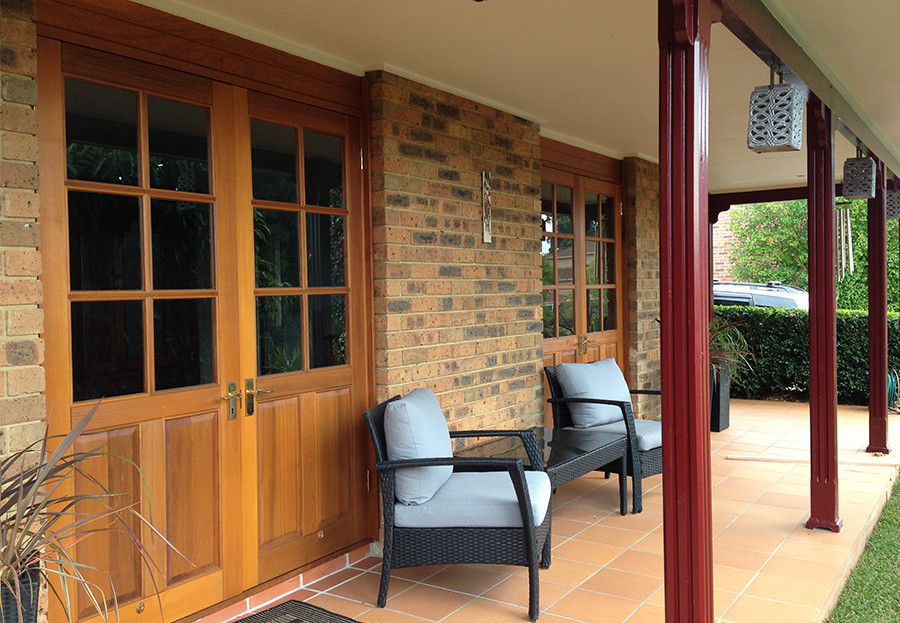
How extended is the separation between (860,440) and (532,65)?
489 cm

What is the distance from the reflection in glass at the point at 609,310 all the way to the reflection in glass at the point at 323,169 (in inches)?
137

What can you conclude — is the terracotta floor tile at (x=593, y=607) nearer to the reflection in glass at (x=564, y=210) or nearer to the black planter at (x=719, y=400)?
the reflection in glass at (x=564, y=210)

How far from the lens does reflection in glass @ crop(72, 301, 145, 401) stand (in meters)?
2.76

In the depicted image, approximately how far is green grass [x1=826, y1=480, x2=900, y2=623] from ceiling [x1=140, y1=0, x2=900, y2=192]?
2577mm

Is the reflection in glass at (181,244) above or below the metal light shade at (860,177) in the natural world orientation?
below

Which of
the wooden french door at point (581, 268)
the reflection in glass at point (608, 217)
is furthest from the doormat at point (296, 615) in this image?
the reflection in glass at point (608, 217)

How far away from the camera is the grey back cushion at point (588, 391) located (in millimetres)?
5055

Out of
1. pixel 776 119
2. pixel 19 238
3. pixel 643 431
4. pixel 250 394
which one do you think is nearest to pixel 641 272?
pixel 643 431

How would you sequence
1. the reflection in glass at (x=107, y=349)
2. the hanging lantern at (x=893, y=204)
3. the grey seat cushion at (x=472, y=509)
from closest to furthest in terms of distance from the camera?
the reflection in glass at (x=107, y=349) → the grey seat cushion at (x=472, y=509) → the hanging lantern at (x=893, y=204)

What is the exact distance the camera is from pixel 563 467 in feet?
13.0

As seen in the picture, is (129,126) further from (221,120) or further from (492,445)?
(492,445)

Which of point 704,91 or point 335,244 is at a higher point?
point 704,91

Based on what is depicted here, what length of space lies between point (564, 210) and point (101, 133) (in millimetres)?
3936

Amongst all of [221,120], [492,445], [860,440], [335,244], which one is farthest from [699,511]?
[860,440]
